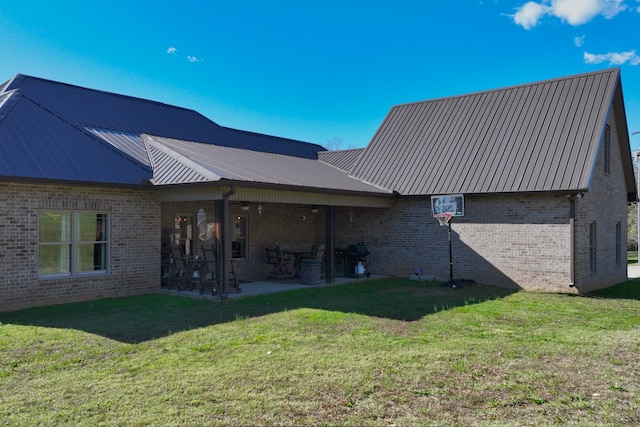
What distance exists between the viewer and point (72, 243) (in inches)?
460

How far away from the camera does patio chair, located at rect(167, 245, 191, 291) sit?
43.3 ft

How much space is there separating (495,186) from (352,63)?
52.4ft

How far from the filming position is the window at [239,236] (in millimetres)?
16359

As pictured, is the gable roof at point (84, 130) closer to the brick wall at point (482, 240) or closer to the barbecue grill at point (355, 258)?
the barbecue grill at point (355, 258)

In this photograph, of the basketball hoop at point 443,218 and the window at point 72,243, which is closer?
the window at point 72,243

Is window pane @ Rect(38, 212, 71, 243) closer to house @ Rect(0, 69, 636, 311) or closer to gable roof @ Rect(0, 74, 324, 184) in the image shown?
house @ Rect(0, 69, 636, 311)

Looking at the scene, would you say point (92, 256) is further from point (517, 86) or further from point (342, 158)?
point (517, 86)

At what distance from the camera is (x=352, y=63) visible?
2847 centimetres

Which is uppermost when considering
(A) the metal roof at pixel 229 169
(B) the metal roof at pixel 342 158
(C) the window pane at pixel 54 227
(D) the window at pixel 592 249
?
(B) the metal roof at pixel 342 158

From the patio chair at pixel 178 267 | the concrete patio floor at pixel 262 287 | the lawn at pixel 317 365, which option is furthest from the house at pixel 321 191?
the lawn at pixel 317 365

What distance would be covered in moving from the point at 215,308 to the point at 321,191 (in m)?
4.44

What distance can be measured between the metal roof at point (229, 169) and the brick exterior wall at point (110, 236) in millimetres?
1060

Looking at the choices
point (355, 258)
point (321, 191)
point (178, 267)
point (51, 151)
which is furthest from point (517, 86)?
point (51, 151)

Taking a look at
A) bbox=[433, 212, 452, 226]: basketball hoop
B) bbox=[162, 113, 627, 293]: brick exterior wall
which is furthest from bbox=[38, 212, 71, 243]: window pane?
bbox=[433, 212, 452, 226]: basketball hoop
